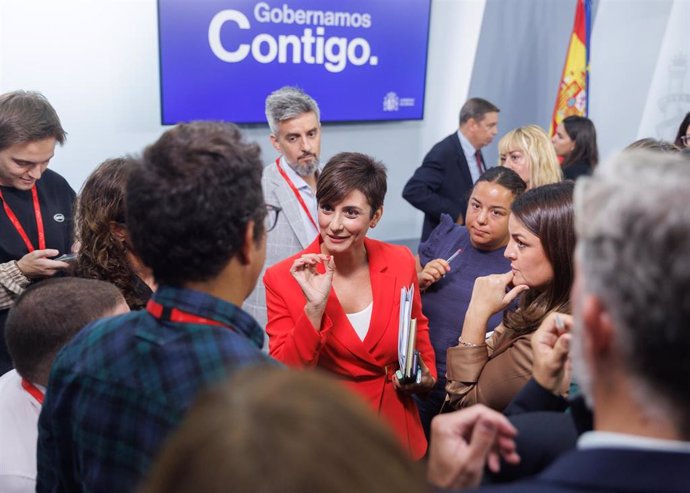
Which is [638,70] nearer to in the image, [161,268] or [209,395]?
[161,268]

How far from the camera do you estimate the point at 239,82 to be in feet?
17.2

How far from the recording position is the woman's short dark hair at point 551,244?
194 centimetres

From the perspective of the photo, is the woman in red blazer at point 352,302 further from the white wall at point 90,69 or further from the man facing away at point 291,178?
the white wall at point 90,69

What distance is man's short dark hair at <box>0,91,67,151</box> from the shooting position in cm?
244

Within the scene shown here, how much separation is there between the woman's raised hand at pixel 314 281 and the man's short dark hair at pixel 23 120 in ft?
3.52

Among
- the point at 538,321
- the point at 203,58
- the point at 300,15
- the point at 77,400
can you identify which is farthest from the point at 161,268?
the point at 300,15

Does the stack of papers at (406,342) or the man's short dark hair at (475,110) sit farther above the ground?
the man's short dark hair at (475,110)

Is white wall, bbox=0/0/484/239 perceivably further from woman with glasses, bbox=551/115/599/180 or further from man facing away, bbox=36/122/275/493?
man facing away, bbox=36/122/275/493

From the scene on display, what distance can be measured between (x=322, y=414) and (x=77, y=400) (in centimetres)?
70

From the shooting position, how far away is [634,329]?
76cm

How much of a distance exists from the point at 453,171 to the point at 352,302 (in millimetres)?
2734

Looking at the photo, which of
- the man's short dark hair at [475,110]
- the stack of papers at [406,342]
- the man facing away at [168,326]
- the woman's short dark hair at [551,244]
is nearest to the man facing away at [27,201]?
→ the stack of papers at [406,342]

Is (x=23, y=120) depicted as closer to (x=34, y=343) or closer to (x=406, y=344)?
(x=34, y=343)

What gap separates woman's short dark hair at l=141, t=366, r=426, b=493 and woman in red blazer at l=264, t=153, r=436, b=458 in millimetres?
1419
